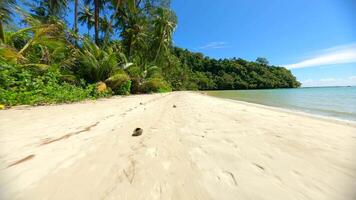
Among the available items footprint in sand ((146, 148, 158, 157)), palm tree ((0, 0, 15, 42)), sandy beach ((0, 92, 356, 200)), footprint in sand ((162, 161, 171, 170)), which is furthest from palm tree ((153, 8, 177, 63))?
footprint in sand ((162, 161, 171, 170))

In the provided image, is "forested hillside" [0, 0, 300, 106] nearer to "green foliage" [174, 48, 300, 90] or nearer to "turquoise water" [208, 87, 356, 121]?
"turquoise water" [208, 87, 356, 121]

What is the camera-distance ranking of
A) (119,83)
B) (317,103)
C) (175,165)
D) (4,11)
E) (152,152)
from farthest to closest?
(119,83), (317,103), (4,11), (152,152), (175,165)

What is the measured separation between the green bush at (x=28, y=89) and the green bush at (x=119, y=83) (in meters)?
3.41

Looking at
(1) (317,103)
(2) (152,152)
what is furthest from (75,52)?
(1) (317,103)

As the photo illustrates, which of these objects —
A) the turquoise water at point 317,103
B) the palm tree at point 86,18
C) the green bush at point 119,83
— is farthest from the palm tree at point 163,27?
the turquoise water at point 317,103

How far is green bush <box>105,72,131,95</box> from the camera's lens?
9.62m

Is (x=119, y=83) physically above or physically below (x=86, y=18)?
below

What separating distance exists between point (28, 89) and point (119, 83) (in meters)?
5.34

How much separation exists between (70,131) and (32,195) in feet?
4.76

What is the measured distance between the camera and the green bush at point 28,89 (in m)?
4.54

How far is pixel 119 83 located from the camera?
10352mm

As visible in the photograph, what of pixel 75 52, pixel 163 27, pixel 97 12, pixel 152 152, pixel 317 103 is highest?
pixel 163 27

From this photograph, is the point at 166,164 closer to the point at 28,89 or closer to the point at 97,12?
the point at 28,89

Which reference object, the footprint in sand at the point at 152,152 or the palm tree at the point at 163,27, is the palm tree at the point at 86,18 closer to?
the palm tree at the point at 163,27
